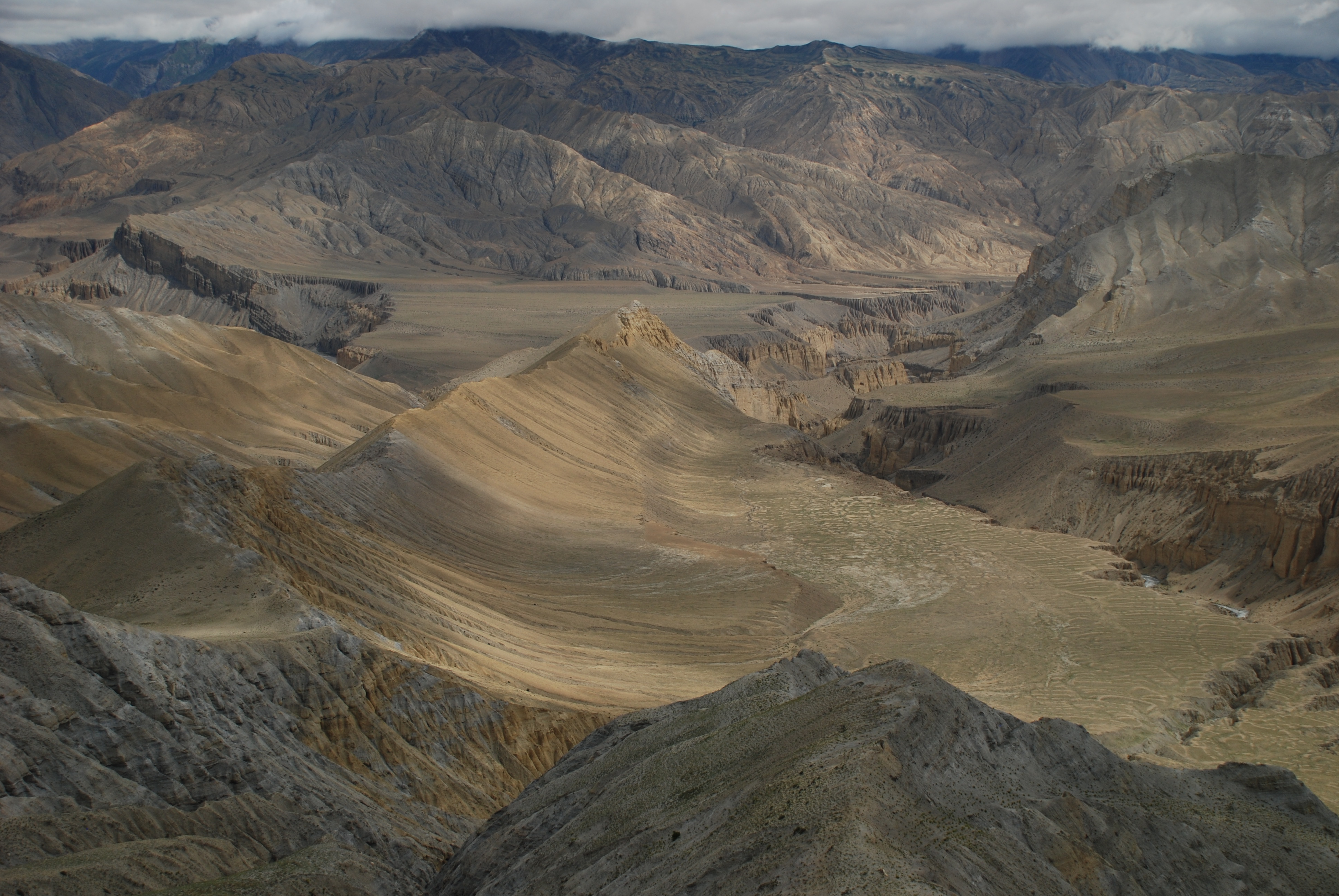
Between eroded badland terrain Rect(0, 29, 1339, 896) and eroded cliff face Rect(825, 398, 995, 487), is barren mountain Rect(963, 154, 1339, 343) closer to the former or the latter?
eroded badland terrain Rect(0, 29, 1339, 896)

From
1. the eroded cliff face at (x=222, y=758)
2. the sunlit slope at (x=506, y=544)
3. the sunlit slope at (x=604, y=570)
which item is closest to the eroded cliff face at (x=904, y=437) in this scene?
the sunlit slope at (x=506, y=544)

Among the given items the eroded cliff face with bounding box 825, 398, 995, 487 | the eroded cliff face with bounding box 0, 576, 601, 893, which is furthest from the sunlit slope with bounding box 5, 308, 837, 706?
the eroded cliff face with bounding box 825, 398, 995, 487

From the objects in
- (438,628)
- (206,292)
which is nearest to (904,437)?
(438,628)

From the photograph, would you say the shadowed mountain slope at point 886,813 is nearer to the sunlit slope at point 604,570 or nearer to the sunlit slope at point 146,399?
the sunlit slope at point 604,570

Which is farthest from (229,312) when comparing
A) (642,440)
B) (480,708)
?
(480,708)

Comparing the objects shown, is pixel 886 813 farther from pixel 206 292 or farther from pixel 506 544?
pixel 206 292

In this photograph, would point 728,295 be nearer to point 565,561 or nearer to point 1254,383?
point 1254,383
